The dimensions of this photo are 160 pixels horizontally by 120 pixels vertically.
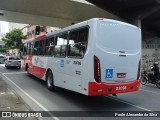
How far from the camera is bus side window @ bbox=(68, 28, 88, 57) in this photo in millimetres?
7652

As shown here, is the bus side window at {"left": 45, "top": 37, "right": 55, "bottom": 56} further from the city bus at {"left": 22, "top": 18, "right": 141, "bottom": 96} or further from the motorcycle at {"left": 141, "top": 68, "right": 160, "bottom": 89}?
the motorcycle at {"left": 141, "top": 68, "right": 160, "bottom": 89}

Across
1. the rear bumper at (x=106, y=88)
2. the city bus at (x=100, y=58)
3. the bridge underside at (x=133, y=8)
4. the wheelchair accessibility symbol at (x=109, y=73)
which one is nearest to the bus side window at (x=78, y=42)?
the city bus at (x=100, y=58)

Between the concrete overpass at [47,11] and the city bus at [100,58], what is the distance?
1130cm

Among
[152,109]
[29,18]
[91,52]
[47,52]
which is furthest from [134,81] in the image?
[29,18]

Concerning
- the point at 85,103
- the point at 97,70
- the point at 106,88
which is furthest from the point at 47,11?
the point at 106,88

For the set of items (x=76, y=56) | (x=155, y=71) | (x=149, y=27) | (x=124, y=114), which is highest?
(x=149, y=27)

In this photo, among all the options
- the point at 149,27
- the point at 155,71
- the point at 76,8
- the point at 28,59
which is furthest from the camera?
the point at 149,27

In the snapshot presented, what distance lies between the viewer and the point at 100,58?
7.22 meters

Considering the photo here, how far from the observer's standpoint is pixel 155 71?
13.5 metres

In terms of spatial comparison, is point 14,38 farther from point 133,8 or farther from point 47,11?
point 133,8

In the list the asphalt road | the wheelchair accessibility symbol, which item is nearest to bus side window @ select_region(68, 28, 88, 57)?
the wheelchair accessibility symbol

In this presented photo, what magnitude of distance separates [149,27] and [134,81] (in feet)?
71.6

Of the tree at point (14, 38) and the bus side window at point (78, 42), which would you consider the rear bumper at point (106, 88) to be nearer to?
the bus side window at point (78, 42)

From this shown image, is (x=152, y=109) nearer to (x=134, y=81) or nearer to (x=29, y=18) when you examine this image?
(x=134, y=81)
